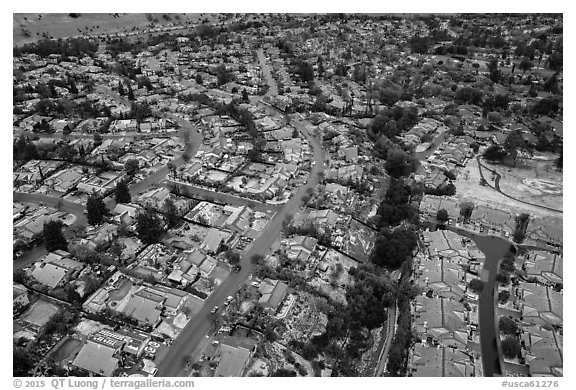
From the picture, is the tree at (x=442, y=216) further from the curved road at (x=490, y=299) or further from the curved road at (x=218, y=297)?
the curved road at (x=218, y=297)

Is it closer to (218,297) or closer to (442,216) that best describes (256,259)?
(218,297)

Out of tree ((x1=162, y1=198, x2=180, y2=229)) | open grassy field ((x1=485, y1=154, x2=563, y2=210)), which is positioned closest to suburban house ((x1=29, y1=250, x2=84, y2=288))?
tree ((x1=162, y1=198, x2=180, y2=229))

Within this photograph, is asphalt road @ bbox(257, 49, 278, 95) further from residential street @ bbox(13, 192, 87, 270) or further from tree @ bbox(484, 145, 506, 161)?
residential street @ bbox(13, 192, 87, 270)

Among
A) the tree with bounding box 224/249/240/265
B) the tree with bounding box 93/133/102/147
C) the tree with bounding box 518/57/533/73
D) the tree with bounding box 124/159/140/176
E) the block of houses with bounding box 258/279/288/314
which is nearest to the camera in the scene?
the block of houses with bounding box 258/279/288/314

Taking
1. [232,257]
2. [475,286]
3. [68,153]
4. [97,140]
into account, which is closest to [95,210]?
[232,257]

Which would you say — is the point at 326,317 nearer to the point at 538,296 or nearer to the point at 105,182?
the point at 538,296

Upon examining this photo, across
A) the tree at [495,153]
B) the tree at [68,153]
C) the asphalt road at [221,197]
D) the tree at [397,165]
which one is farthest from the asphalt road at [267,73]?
the tree at [495,153]
